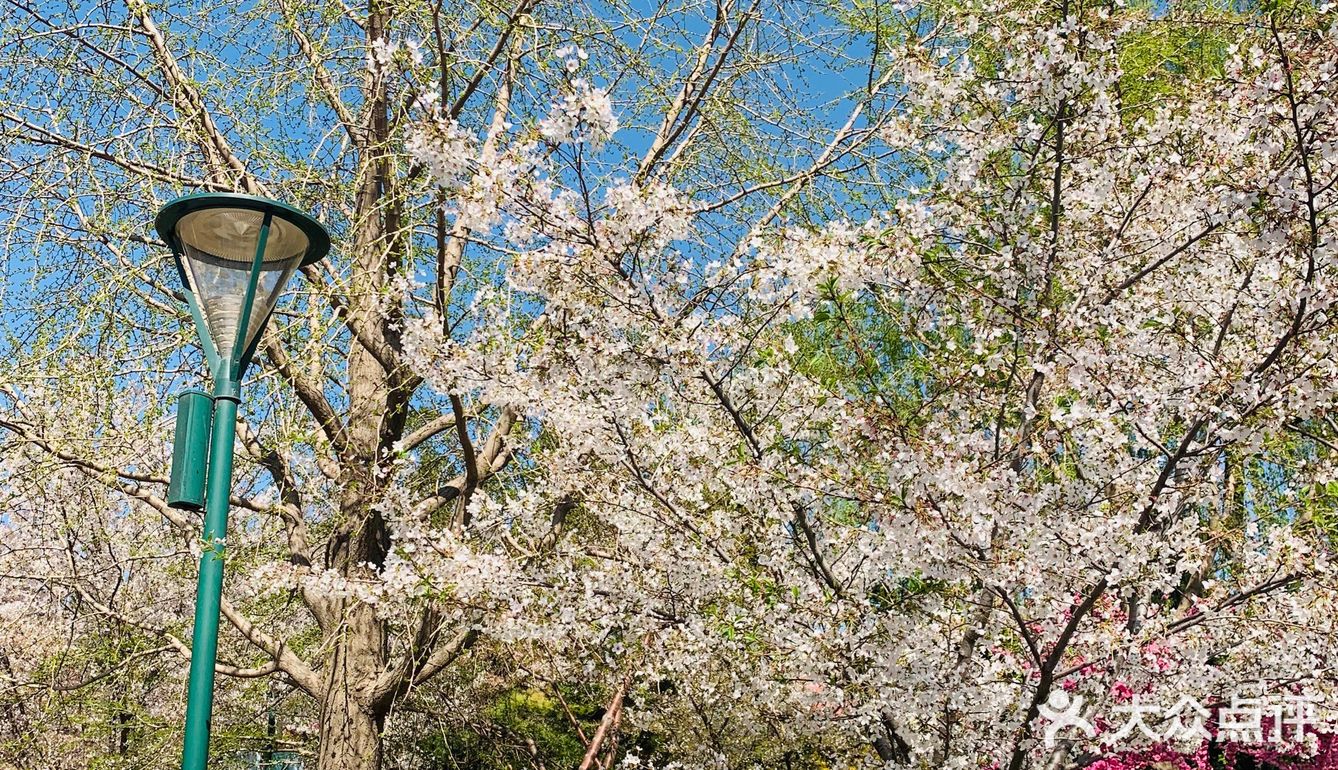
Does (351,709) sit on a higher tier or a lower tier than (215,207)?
lower

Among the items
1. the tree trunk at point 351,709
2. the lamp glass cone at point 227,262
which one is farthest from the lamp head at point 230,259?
the tree trunk at point 351,709

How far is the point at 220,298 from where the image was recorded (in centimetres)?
355

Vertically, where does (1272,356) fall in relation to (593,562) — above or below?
above

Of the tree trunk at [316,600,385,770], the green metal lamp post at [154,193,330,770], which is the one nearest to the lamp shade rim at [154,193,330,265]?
the green metal lamp post at [154,193,330,770]

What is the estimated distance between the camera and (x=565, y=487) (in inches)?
172

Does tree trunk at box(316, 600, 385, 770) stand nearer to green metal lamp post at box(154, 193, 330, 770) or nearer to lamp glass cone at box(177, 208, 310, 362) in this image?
green metal lamp post at box(154, 193, 330, 770)

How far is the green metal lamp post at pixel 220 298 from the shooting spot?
11.0 feet

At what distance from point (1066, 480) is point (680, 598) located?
1.38 m

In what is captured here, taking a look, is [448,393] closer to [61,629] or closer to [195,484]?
[195,484]

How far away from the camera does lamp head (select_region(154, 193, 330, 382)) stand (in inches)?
136

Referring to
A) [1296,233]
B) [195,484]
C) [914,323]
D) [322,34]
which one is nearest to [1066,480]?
[914,323]

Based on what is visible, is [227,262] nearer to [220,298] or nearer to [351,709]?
[220,298]

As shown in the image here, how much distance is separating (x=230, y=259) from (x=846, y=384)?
204 centimetres

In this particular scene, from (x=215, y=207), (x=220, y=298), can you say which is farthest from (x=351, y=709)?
(x=215, y=207)
